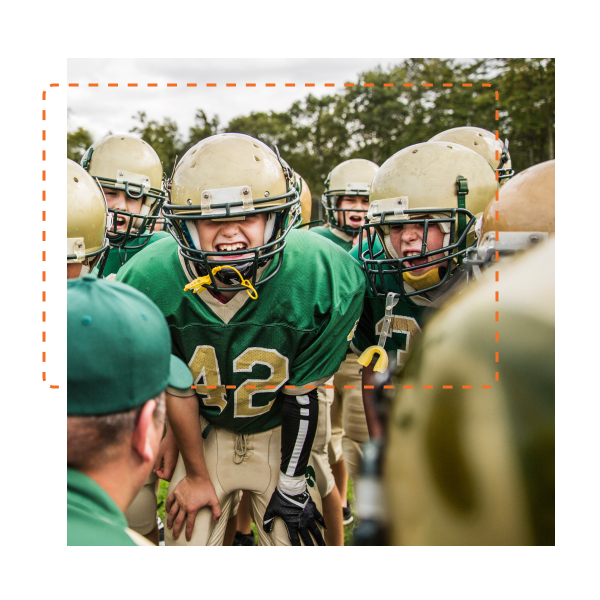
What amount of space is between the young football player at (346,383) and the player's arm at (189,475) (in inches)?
21.6

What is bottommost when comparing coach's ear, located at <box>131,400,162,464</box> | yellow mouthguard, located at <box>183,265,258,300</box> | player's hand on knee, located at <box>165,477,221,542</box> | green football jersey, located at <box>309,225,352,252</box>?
player's hand on knee, located at <box>165,477,221,542</box>

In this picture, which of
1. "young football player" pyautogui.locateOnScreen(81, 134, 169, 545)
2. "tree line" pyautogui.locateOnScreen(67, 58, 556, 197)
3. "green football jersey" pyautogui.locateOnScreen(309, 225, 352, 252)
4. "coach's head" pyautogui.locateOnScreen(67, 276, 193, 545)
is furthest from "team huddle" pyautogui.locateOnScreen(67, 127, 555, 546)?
"tree line" pyautogui.locateOnScreen(67, 58, 556, 197)

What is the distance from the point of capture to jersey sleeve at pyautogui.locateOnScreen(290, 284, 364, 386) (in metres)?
2.12

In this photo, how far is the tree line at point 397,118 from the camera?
11180 millimetres

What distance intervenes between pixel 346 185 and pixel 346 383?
180 cm

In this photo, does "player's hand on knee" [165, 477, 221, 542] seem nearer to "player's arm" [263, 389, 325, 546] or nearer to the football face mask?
"player's arm" [263, 389, 325, 546]

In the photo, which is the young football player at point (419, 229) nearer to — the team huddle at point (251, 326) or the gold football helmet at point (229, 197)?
the team huddle at point (251, 326)

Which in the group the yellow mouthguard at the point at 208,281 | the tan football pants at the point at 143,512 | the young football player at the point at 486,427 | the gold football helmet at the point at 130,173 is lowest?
the tan football pants at the point at 143,512

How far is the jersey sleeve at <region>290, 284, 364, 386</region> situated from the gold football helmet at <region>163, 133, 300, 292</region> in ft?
1.02

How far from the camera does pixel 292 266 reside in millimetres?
2139

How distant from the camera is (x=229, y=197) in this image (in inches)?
79.2

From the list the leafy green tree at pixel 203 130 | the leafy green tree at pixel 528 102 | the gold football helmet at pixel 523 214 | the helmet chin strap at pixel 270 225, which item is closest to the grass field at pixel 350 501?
the helmet chin strap at pixel 270 225

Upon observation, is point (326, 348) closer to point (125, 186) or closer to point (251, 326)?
point (251, 326)

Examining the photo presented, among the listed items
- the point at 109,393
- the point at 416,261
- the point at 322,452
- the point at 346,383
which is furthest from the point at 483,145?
the point at 109,393
